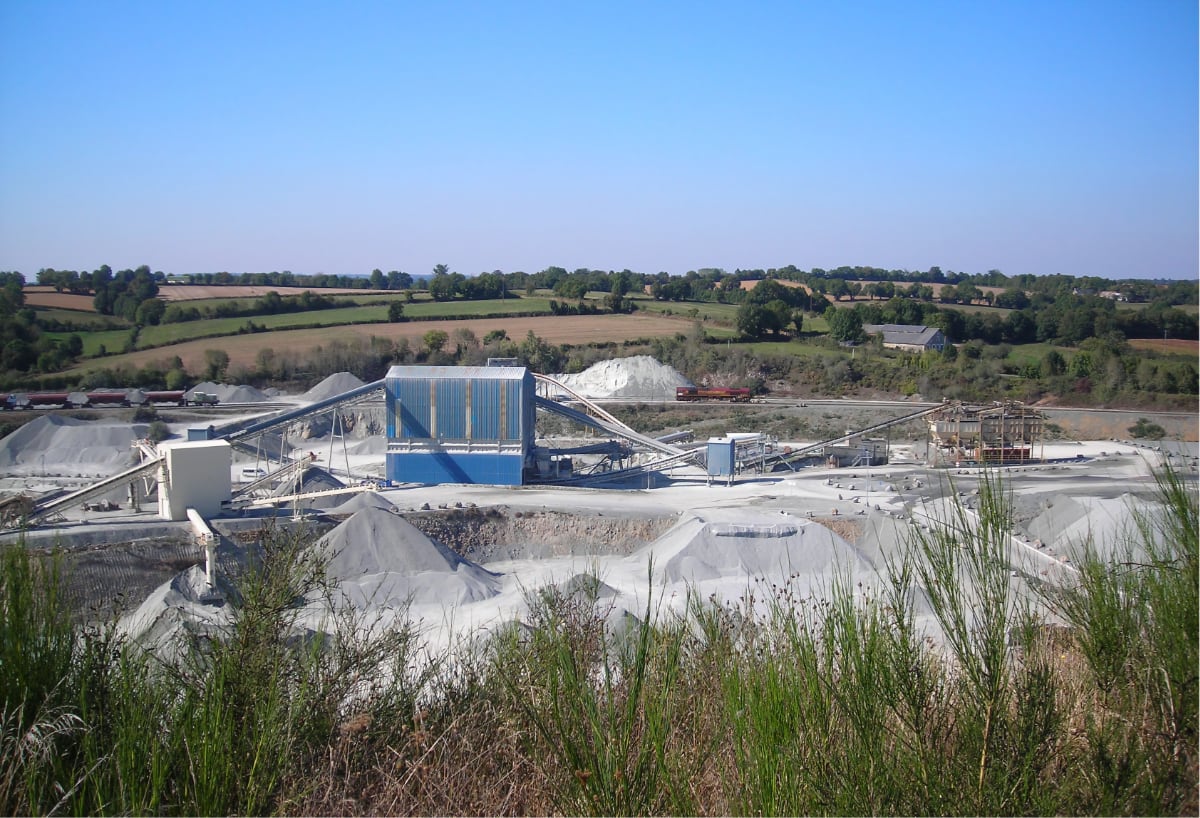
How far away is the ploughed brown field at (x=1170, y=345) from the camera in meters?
48.2

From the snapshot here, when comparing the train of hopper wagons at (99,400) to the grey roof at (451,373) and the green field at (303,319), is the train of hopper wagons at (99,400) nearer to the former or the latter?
the green field at (303,319)

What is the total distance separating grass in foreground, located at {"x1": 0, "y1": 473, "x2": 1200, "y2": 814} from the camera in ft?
19.2

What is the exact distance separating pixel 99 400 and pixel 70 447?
39.5 ft

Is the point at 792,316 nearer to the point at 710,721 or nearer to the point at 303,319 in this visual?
the point at 303,319

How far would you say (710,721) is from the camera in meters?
7.20

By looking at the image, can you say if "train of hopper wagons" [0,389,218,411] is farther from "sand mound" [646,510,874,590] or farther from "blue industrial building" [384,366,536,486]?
"sand mound" [646,510,874,590]

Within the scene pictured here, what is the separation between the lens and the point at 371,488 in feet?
107

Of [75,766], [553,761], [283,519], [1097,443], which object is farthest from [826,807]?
[1097,443]

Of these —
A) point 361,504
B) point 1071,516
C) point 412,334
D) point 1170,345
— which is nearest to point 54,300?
point 412,334

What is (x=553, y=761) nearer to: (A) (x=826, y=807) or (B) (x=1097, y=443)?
(A) (x=826, y=807)

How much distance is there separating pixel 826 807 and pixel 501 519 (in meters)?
26.5

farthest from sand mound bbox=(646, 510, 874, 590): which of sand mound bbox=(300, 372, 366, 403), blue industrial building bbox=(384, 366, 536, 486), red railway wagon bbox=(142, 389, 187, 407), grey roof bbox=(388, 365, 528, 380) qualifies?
red railway wagon bbox=(142, 389, 187, 407)

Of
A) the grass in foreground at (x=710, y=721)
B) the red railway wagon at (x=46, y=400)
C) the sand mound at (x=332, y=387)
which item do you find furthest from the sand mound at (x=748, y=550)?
the red railway wagon at (x=46, y=400)

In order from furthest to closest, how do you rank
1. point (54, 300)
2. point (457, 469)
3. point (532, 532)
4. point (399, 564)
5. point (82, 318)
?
point (54, 300)
point (82, 318)
point (457, 469)
point (532, 532)
point (399, 564)
